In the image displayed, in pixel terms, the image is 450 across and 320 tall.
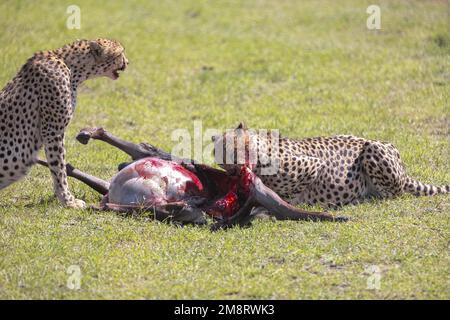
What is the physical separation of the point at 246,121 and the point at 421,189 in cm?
354

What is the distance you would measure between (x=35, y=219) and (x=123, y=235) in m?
0.95

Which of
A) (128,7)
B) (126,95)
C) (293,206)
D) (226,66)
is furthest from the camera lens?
(128,7)

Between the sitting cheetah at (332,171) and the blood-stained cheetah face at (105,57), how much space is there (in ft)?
4.56

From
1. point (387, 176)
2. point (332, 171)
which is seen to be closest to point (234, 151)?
point (332, 171)

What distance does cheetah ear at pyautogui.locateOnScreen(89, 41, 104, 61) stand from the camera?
946 centimetres

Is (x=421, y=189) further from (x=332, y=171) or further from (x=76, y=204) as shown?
(x=76, y=204)

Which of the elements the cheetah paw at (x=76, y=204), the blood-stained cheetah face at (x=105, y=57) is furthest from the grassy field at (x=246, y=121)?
the blood-stained cheetah face at (x=105, y=57)

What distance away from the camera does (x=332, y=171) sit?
9.54m

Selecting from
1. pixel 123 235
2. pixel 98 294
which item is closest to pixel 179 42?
pixel 123 235

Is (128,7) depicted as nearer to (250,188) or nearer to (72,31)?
(72,31)

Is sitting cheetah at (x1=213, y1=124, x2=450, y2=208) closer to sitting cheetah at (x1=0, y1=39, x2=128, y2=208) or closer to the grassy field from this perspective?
the grassy field

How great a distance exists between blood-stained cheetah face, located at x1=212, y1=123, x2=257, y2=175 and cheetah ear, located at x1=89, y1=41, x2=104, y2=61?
1.43 m

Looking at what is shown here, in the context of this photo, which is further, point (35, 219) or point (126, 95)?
point (126, 95)
